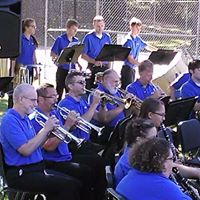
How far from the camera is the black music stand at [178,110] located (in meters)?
5.77

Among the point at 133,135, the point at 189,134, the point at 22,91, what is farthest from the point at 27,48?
the point at 133,135

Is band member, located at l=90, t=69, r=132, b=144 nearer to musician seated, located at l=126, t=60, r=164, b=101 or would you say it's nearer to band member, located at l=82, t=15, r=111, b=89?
musician seated, located at l=126, t=60, r=164, b=101

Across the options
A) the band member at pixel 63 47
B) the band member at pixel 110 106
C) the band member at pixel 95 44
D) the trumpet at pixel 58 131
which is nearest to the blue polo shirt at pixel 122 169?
the trumpet at pixel 58 131

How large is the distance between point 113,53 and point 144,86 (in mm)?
1890

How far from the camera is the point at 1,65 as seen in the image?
33.8ft

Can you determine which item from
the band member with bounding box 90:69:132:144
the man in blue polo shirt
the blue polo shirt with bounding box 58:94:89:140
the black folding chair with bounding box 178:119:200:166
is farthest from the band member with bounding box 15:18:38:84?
the black folding chair with bounding box 178:119:200:166

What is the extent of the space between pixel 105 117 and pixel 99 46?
3.60 m

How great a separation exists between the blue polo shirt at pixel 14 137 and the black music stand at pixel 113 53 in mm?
4164

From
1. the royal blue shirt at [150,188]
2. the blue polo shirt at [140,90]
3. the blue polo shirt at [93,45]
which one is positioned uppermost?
the blue polo shirt at [93,45]

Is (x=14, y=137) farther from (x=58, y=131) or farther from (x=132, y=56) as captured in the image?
(x=132, y=56)

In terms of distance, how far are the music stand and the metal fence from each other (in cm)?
442

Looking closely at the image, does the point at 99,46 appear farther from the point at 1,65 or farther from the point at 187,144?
the point at 187,144

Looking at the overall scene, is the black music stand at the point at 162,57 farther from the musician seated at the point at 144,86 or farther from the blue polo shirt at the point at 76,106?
the blue polo shirt at the point at 76,106

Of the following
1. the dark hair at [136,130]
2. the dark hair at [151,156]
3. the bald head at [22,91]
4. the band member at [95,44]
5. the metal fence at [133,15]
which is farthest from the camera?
the metal fence at [133,15]
